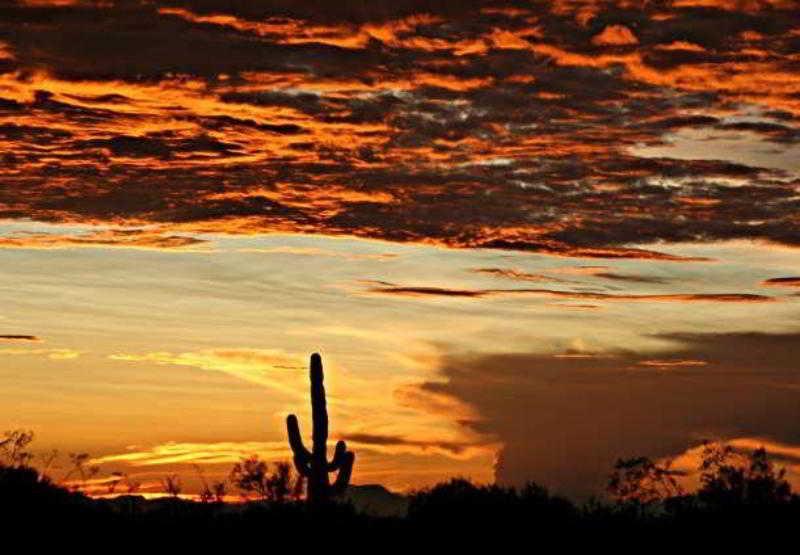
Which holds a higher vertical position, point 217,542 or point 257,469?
point 257,469

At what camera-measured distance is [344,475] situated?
92.6 feet

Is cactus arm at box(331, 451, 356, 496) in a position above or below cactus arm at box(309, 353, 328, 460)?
below

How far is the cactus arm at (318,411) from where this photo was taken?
28.9m

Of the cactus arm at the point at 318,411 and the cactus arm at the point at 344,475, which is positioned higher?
the cactus arm at the point at 318,411

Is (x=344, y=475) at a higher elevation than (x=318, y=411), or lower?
lower

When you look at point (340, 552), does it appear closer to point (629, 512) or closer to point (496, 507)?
point (496, 507)

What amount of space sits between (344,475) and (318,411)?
1.52 metres

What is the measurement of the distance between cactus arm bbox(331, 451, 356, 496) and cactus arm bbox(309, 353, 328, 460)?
1.48ft

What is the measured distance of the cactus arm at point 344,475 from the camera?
2800 cm

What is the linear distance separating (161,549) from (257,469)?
53.3 ft

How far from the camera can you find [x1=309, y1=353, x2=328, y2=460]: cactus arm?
28.9 metres

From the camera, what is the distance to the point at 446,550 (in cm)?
2366

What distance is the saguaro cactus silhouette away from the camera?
92.0 ft

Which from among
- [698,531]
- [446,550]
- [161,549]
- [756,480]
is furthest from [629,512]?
[756,480]
